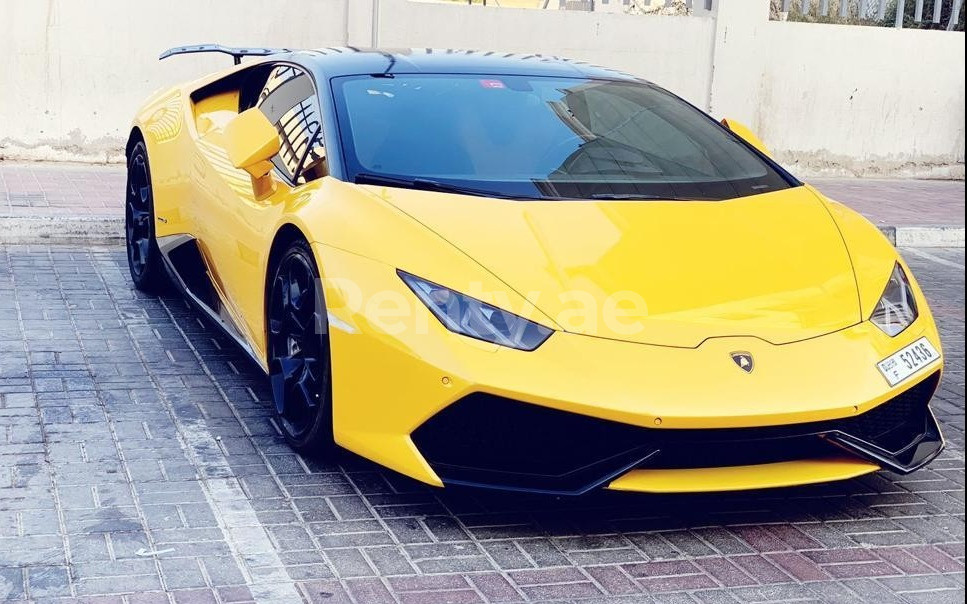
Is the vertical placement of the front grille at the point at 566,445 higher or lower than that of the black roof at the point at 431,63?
lower

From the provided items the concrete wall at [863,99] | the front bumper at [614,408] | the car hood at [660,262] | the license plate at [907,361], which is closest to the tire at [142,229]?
the car hood at [660,262]

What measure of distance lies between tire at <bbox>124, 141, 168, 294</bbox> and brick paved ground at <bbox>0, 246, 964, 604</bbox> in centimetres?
143

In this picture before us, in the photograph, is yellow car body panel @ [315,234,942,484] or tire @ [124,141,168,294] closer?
yellow car body panel @ [315,234,942,484]

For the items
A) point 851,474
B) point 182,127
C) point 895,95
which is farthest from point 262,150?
point 895,95

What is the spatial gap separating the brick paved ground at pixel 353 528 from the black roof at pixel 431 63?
1.31 metres

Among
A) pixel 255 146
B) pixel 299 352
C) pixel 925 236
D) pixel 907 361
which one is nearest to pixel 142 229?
pixel 255 146

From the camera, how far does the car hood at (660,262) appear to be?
3.54 metres

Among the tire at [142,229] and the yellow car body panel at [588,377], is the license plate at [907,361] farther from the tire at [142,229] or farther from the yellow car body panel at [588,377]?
the tire at [142,229]

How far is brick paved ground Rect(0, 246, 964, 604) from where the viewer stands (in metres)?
3.27

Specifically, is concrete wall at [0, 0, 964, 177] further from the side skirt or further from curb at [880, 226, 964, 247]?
the side skirt

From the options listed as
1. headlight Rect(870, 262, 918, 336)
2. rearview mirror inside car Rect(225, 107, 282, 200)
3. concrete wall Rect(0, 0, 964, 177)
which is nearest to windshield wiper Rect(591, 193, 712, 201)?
headlight Rect(870, 262, 918, 336)

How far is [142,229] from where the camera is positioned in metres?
6.33

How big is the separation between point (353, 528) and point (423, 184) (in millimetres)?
1163

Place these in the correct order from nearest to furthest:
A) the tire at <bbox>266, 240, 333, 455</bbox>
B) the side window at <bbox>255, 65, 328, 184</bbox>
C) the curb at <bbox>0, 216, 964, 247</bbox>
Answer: the tire at <bbox>266, 240, 333, 455</bbox>, the side window at <bbox>255, 65, 328, 184</bbox>, the curb at <bbox>0, 216, 964, 247</bbox>
